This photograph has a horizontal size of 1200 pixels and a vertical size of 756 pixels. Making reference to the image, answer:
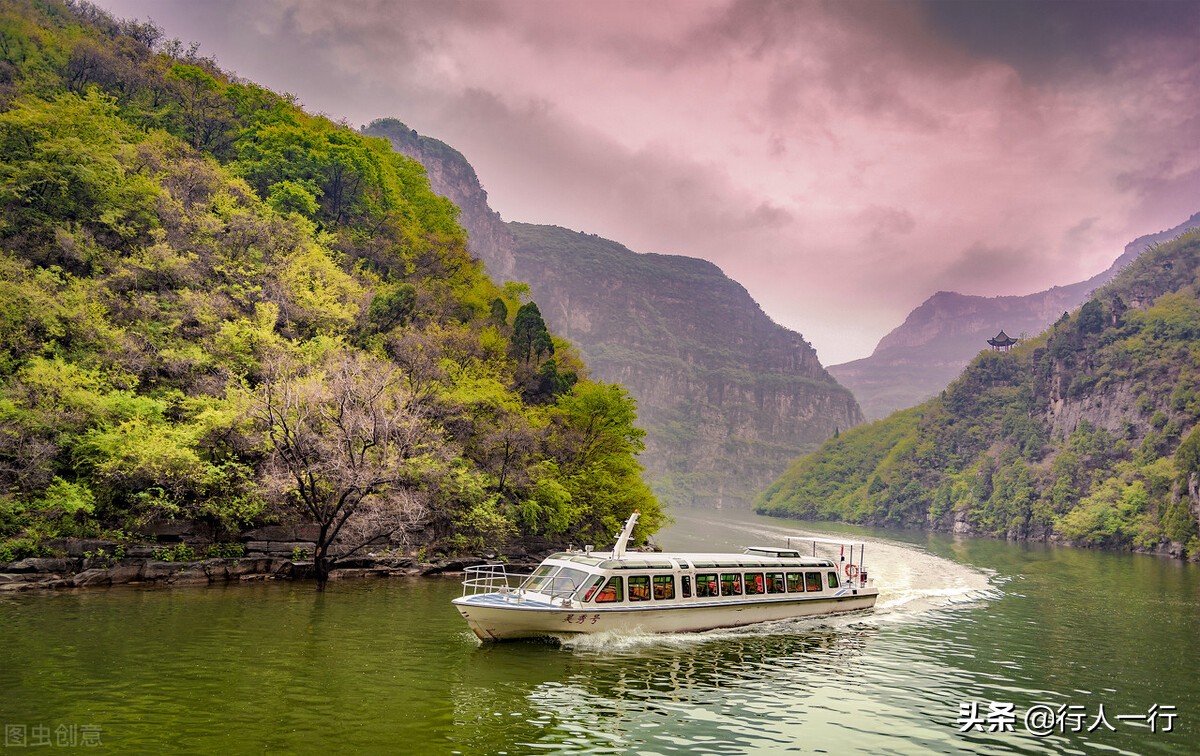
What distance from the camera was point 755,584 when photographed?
31.6 meters

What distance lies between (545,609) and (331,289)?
1496 inches

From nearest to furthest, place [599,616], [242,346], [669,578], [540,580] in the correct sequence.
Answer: [599,616] → [540,580] → [669,578] → [242,346]

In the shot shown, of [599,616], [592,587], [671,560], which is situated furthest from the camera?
[671,560]

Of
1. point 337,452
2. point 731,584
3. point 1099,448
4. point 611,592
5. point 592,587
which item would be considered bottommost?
point 731,584

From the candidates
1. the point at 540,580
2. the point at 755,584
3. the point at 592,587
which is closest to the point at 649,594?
the point at 592,587

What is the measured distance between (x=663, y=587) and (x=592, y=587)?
3.71m

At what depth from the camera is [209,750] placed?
543 inches

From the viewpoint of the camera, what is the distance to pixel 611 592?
2634cm

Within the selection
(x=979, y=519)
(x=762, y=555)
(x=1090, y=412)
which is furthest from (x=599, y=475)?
(x=1090, y=412)

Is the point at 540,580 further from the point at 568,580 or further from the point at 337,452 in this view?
the point at 337,452

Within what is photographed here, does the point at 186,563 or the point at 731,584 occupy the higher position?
the point at 186,563

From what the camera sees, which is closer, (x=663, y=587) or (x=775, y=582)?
(x=663, y=587)

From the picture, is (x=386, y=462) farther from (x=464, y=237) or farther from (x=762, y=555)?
(x=464, y=237)

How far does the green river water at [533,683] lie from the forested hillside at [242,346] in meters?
6.58
